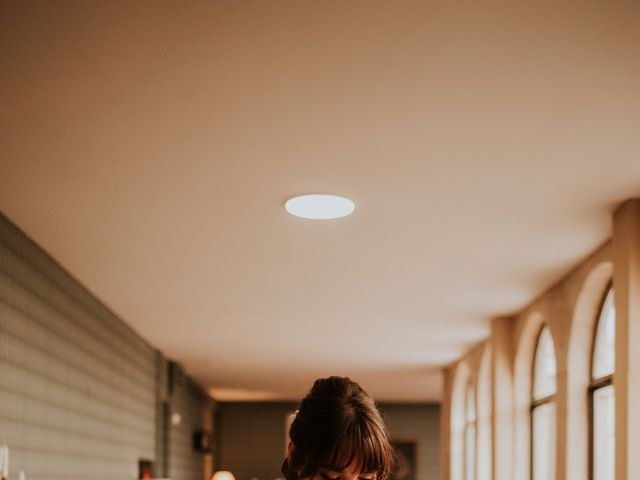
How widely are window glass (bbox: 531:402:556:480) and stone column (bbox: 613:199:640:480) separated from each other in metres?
2.79

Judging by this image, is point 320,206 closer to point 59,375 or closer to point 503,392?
point 59,375

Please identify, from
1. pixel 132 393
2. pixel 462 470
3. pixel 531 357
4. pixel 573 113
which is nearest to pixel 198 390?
pixel 462 470

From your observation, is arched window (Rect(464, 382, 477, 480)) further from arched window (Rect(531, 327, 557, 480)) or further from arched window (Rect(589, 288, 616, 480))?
arched window (Rect(589, 288, 616, 480))

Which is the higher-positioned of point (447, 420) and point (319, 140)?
point (319, 140)

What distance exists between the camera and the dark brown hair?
1.22 m

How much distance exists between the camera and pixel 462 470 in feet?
38.8

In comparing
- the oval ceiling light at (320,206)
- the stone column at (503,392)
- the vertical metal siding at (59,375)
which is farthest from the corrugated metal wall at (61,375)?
the stone column at (503,392)

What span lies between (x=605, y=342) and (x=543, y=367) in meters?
1.70

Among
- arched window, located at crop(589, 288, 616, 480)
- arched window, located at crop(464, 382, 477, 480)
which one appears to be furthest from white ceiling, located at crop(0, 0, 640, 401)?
arched window, located at crop(464, 382, 477, 480)

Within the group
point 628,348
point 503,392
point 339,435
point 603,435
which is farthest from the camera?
point 503,392

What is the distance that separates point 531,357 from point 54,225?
4469mm

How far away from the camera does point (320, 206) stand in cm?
440

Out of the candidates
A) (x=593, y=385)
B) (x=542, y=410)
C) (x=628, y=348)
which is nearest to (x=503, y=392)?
(x=542, y=410)

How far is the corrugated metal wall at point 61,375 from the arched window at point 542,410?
3.75 m
